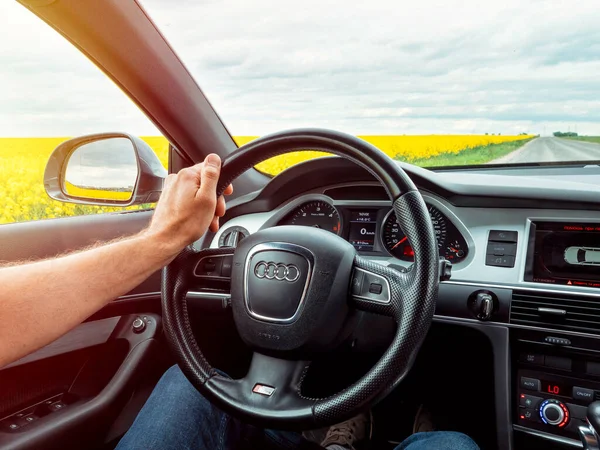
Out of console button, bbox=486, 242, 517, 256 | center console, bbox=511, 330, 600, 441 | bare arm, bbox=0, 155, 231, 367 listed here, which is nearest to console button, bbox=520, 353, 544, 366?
center console, bbox=511, 330, 600, 441

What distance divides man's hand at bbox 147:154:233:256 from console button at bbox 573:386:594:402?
4.51 feet

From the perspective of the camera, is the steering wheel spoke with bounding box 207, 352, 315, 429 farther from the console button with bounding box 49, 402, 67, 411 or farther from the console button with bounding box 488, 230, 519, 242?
the console button with bounding box 488, 230, 519, 242

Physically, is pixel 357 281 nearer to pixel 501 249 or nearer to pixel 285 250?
pixel 285 250

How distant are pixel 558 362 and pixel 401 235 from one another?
0.73 metres

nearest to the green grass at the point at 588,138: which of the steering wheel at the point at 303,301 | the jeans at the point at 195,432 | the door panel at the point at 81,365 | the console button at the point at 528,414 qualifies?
the console button at the point at 528,414

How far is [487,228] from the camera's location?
2.09 meters

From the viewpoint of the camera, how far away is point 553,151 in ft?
7.71

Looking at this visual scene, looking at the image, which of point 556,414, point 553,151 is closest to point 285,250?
point 556,414

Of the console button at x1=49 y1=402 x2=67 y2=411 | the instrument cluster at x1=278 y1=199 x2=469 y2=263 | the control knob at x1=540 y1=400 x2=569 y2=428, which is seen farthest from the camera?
the instrument cluster at x1=278 y1=199 x2=469 y2=263

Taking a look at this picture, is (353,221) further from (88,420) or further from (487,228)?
(88,420)

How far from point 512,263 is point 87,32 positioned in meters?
1.67

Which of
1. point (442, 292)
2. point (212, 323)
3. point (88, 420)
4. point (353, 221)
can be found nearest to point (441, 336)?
point (442, 292)

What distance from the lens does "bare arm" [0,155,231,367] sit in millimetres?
1110

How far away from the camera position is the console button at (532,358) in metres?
1.95
